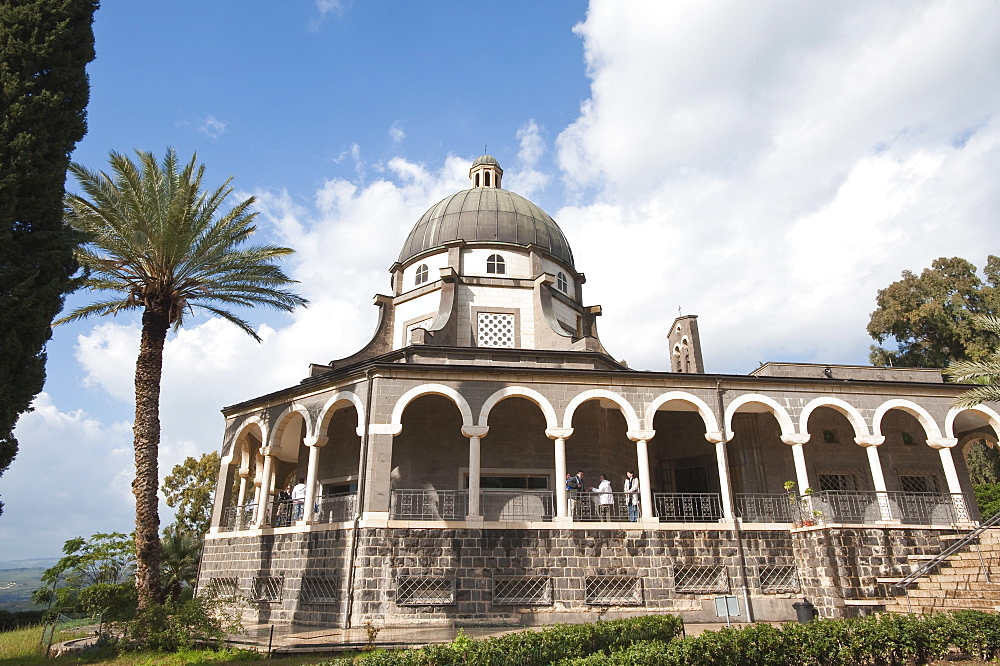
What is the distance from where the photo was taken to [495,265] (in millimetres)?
24031

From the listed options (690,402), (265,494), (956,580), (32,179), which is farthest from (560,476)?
(32,179)

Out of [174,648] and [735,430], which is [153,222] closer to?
[174,648]

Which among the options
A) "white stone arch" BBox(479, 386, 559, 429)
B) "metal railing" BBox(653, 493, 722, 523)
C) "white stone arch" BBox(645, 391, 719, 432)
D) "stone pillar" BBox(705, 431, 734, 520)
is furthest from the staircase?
"white stone arch" BBox(479, 386, 559, 429)

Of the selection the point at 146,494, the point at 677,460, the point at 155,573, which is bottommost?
the point at 155,573

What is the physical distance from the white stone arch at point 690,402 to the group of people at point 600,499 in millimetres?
1994

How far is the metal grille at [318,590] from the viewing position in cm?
1572

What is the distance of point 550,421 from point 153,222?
11123 mm

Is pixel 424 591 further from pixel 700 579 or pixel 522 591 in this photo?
pixel 700 579

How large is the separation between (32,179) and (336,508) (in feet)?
33.7

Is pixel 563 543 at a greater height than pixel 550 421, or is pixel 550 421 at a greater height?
pixel 550 421

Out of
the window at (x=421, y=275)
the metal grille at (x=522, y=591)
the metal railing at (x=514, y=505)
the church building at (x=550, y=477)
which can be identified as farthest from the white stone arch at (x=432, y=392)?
the window at (x=421, y=275)

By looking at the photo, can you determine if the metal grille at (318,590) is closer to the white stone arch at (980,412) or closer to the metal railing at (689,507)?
the metal railing at (689,507)

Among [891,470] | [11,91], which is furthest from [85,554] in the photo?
[891,470]

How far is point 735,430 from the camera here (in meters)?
20.3
